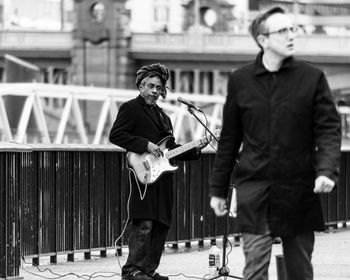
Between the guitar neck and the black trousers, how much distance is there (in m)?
0.53

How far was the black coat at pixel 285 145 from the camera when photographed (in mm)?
8047

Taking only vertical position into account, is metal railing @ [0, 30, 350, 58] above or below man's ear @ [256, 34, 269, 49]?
below

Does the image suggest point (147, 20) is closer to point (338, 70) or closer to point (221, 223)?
point (338, 70)

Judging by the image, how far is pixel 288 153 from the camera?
8062 mm

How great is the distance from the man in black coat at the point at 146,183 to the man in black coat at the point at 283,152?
3.37 m

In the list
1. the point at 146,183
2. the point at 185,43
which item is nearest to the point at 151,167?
the point at 146,183

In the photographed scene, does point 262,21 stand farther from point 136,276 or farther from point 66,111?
point 66,111

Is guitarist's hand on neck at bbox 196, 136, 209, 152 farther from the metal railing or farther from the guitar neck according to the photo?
the metal railing

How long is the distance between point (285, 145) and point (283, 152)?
0.04 metres

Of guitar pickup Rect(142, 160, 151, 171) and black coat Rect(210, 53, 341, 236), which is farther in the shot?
guitar pickup Rect(142, 160, 151, 171)

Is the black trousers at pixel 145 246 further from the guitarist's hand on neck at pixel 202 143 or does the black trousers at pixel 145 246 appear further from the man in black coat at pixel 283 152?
the man in black coat at pixel 283 152

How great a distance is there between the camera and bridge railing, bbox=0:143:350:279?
13773 millimetres

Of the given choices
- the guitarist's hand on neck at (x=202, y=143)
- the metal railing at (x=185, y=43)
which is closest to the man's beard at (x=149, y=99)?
the guitarist's hand on neck at (x=202, y=143)

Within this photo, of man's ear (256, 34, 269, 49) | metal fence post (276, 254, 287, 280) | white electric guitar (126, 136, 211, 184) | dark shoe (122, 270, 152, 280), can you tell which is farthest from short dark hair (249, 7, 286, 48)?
dark shoe (122, 270, 152, 280)
